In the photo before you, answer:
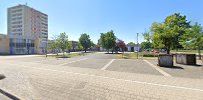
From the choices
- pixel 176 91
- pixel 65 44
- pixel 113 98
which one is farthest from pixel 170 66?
pixel 65 44

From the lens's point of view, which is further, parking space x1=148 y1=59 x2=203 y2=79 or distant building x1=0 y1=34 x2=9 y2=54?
distant building x1=0 y1=34 x2=9 y2=54

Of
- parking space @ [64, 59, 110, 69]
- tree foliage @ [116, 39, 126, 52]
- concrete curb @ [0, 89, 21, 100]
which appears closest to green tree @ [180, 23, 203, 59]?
parking space @ [64, 59, 110, 69]

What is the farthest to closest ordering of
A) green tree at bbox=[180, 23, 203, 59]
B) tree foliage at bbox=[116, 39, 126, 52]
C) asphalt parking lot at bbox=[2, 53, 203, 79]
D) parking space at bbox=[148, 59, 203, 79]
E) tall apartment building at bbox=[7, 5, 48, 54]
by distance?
tall apartment building at bbox=[7, 5, 48, 54]
tree foliage at bbox=[116, 39, 126, 52]
green tree at bbox=[180, 23, 203, 59]
asphalt parking lot at bbox=[2, 53, 203, 79]
parking space at bbox=[148, 59, 203, 79]

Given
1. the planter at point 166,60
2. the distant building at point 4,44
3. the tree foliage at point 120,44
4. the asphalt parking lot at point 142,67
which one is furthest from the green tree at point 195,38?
the distant building at point 4,44

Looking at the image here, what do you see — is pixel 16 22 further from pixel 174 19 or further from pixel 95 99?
pixel 95 99

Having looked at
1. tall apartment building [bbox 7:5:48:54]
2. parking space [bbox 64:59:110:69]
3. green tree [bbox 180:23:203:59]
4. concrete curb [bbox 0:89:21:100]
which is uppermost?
tall apartment building [bbox 7:5:48:54]

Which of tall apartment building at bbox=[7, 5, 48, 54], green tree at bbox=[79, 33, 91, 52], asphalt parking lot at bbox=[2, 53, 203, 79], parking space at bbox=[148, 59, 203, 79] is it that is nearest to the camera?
parking space at bbox=[148, 59, 203, 79]

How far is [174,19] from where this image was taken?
44719mm

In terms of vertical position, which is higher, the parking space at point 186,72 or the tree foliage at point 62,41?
the tree foliage at point 62,41

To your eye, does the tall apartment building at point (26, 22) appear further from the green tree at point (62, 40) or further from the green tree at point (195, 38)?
the green tree at point (195, 38)

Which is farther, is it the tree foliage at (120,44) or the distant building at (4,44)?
the distant building at (4,44)

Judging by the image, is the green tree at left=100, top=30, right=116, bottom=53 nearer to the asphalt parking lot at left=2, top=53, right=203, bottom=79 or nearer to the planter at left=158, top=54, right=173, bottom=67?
the asphalt parking lot at left=2, top=53, right=203, bottom=79

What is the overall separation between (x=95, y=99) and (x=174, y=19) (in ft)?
137

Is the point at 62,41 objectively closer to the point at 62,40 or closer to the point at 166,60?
the point at 62,40
